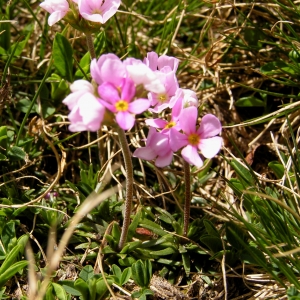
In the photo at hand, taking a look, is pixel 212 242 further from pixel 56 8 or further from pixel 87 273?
pixel 56 8

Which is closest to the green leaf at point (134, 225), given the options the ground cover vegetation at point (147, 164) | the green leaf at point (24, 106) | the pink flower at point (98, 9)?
the ground cover vegetation at point (147, 164)

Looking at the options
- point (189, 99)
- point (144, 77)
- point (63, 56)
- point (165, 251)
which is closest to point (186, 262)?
A: point (165, 251)

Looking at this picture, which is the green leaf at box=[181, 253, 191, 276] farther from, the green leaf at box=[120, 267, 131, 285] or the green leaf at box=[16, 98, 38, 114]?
the green leaf at box=[16, 98, 38, 114]

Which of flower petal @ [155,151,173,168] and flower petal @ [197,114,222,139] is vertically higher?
flower petal @ [197,114,222,139]

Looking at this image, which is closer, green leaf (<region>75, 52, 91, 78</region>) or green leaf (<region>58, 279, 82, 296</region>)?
green leaf (<region>58, 279, 82, 296</region>)

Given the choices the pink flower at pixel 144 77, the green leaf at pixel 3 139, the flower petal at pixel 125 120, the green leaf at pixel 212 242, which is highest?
the pink flower at pixel 144 77

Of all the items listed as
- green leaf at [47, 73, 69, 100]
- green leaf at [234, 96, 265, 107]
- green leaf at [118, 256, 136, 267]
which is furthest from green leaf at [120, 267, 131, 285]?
green leaf at [234, 96, 265, 107]

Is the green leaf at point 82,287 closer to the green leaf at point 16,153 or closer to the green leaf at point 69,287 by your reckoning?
the green leaf at point 69,287
